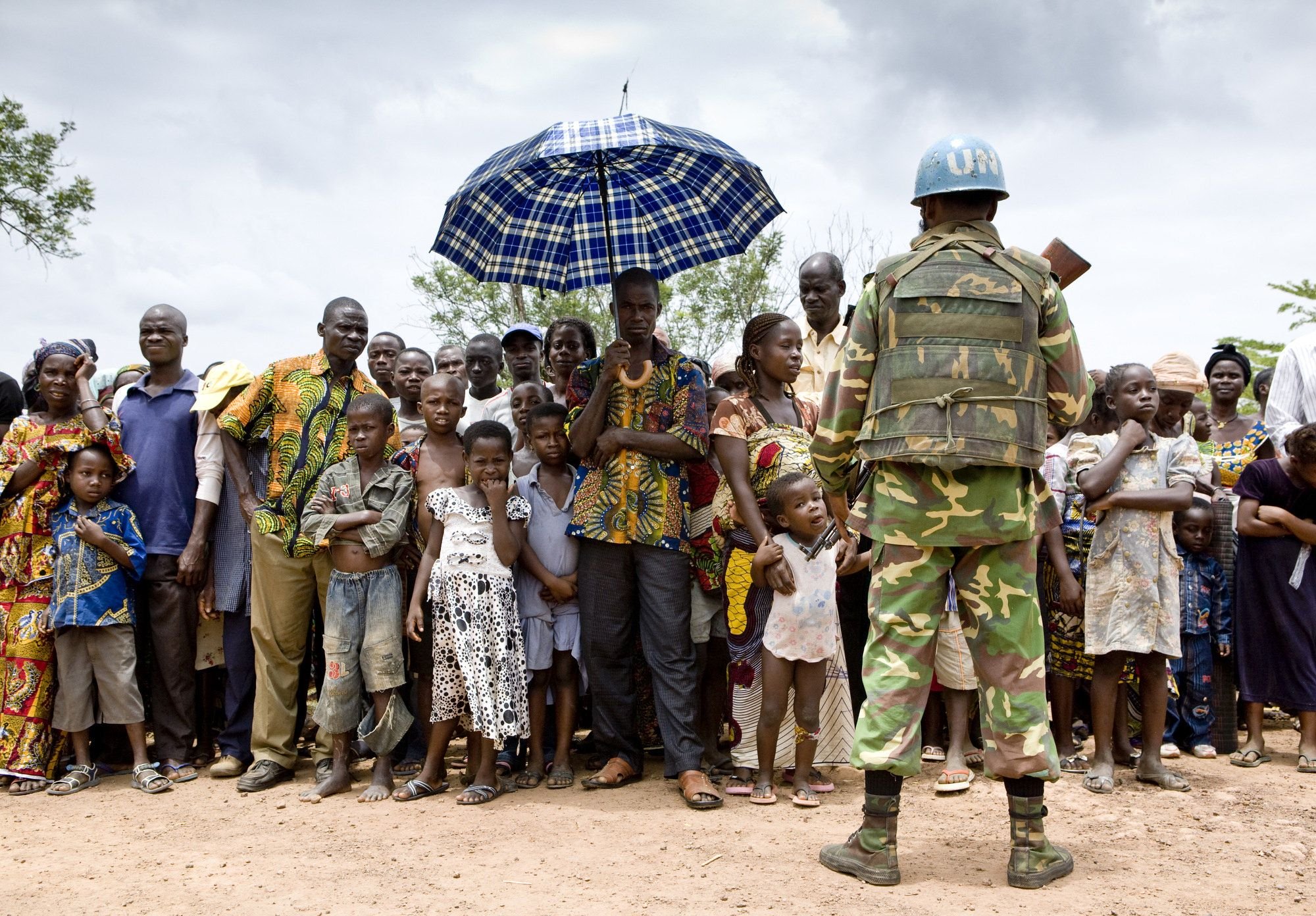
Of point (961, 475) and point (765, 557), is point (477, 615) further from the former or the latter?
point (961, 475)

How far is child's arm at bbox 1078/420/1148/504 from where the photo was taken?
16.2 feet

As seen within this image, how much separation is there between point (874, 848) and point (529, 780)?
2.04m

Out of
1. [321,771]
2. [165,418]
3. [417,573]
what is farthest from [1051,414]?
[165,418]

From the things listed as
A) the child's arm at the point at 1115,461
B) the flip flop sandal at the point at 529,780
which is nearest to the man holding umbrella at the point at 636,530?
the flip flop sandal at the point at 529,780

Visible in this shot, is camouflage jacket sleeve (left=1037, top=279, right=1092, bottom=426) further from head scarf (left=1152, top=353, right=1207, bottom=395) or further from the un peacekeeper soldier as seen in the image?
head scarf (left=1152, top=353, right=1207, bottom=395)

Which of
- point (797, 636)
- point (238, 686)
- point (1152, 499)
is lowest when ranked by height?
point (238, 686)

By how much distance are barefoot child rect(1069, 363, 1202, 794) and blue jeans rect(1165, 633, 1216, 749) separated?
33.1 inches

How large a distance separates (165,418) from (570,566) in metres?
2.42

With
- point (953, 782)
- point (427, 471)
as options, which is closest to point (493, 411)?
point (427, 471)

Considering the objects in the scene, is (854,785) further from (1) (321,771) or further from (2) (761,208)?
(2) (761,208)

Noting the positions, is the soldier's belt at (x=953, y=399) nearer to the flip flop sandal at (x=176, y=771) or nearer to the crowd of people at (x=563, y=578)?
the crowd of people at (x=563, y=578)

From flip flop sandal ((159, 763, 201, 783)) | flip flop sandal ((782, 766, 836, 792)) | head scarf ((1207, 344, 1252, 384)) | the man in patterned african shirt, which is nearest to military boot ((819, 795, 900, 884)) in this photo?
flip flop sandal ((782, 766, 836, 792))

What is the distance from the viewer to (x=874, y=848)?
11.6ft

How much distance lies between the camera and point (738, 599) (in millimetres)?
4859
